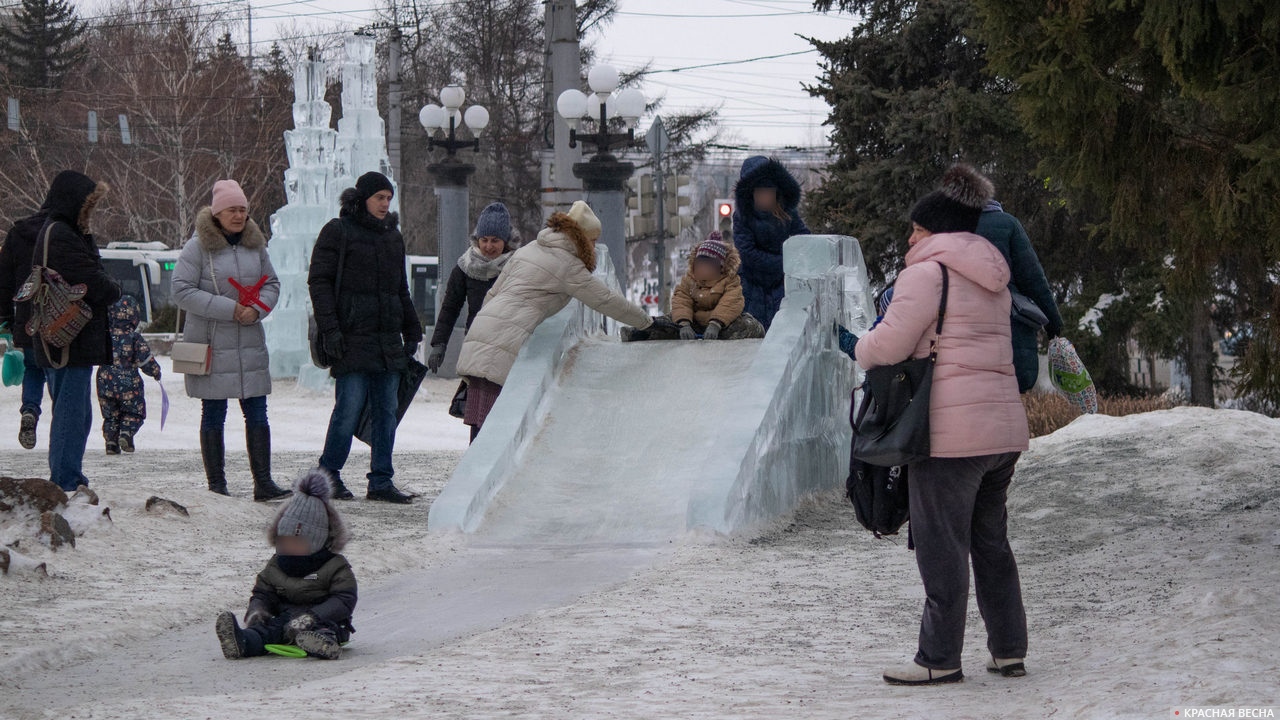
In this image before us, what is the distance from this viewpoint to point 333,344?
28.1 feet

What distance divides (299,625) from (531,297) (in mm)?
4327

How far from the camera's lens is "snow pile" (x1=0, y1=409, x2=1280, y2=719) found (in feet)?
14.2

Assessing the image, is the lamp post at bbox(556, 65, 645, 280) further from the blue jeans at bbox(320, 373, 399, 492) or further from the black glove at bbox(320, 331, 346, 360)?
the black glove at bbox(320, 331, 346, 360)

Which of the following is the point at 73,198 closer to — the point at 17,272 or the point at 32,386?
the point at 17,272

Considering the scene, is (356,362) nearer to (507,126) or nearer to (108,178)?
(507,126)

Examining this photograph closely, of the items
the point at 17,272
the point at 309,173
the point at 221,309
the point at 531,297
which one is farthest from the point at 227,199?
the point at 309,173

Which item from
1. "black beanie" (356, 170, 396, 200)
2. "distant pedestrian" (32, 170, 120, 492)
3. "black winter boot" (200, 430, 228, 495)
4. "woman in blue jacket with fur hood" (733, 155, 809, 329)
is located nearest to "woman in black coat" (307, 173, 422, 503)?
"black beanie" (356, 170, 396, 200)

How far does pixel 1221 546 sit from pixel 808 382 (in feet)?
9.83

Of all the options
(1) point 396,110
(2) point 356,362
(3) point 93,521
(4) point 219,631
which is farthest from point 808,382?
(1) point 396,110

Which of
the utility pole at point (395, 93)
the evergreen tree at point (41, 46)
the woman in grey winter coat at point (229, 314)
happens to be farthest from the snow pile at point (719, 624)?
the evergreen tree at point (41, 46)

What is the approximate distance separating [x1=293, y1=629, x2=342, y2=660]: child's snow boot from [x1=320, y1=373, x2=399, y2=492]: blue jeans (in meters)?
3.64

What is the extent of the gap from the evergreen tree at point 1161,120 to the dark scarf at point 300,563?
3652 mm

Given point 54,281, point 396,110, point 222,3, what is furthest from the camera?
point 222,3

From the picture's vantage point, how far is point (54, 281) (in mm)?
7797
